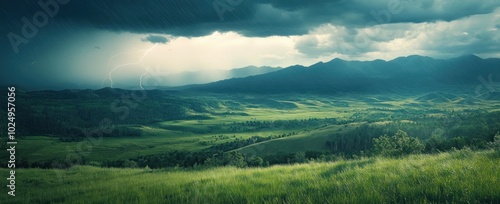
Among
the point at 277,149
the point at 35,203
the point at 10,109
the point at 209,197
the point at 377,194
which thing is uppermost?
the point at 10,109

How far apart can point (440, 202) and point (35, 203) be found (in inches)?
575

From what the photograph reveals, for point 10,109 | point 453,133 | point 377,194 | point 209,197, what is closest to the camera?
point 377,194

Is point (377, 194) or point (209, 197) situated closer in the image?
point (377, 194)

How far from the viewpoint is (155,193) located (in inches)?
483

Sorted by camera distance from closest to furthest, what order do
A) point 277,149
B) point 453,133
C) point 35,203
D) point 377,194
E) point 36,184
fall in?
point 377,194, point 35,203, point 36,184, point 453,133, point 277,149

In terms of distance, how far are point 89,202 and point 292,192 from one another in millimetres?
7393

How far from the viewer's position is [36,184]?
25.9 meters

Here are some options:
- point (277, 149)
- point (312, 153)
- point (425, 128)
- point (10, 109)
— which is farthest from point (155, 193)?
point (425, 128)

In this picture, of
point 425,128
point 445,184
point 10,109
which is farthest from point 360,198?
point 425,128

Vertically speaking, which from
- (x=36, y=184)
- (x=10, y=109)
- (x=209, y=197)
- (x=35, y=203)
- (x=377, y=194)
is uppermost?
(x=10, y=109)

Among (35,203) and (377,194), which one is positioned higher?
(377,194)

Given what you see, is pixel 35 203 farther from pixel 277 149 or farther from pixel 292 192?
pixel 277 149

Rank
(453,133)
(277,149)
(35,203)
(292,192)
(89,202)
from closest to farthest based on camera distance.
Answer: (292,192), (89,202), (35,203), (453,133), (277,149)

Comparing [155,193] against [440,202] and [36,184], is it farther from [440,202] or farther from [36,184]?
[36,184]
